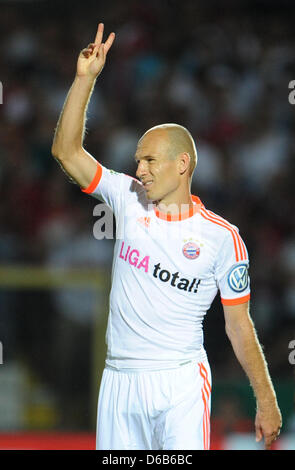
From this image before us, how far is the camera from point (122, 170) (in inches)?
392

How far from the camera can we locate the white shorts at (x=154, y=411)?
4523 millimetres

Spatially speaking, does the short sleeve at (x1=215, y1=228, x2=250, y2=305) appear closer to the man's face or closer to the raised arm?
the man's face

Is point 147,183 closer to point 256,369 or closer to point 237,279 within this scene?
point 237,279

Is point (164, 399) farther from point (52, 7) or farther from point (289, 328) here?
point (52, 7)

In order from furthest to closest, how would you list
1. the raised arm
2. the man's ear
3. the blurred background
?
the blurred background, the man's ear, the raised arm

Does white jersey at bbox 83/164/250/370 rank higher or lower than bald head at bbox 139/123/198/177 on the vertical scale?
lower

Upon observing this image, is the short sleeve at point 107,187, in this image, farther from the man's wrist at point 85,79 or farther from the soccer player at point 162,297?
the man's wrist at point 85,79

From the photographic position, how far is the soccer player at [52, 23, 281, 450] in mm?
4547

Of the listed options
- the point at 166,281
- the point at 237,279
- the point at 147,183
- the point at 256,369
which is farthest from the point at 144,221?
the point at 256,369

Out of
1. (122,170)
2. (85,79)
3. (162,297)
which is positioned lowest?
(162,297)

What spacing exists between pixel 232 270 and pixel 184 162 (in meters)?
0.62

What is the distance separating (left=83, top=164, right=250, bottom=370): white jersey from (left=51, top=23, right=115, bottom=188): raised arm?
0.38 ft

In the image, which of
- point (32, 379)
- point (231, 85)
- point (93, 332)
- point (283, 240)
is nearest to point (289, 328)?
point (283, 240)

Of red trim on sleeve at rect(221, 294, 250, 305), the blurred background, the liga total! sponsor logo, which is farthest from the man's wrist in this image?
the blurred background
